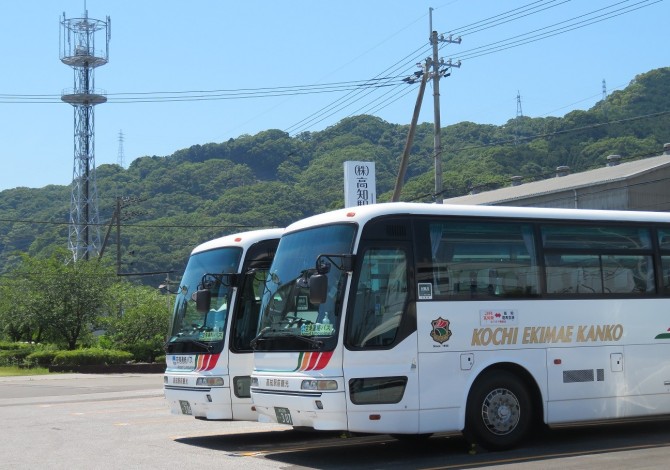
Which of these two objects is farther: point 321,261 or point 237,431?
point 237,431

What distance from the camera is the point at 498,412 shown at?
465 inches

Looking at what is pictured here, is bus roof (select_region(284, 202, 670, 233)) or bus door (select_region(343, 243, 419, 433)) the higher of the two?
bus roof (select_region(284, 202, 670, 233))

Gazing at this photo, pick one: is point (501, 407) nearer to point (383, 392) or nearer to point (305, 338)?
point (383, 392)

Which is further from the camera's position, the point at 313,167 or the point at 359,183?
the point at 313,167

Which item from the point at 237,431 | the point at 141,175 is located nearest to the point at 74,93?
the point at 141,175

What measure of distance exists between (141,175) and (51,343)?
42037 mm

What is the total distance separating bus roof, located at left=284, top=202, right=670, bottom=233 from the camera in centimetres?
1153

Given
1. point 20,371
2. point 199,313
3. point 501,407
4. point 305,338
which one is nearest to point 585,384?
point 501,407

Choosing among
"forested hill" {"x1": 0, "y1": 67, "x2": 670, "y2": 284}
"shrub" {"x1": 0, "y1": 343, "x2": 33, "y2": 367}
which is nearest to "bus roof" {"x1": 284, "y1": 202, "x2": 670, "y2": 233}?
"shrub" {"x1": 0, "y1": 343, "x2": 33, "y2": 367}

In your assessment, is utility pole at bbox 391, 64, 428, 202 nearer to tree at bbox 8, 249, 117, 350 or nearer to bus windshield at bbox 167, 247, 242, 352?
bus windshield at bbox 167, 247, 242, 352

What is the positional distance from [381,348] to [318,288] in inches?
46.1

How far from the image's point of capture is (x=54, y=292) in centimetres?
4353

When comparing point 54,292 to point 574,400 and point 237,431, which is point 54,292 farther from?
point 574,400

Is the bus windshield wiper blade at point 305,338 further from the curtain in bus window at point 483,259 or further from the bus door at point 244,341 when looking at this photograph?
the bus door at point 244,341
